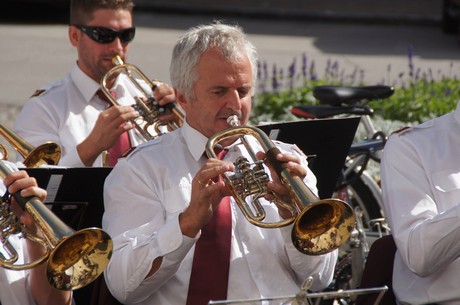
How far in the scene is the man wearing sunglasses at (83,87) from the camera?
15.8 ft

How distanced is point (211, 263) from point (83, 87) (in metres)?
1.92

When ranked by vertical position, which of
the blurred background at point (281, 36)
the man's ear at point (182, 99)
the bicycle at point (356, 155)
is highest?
the man's ear at point (182, 99)

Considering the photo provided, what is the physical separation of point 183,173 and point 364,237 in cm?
149

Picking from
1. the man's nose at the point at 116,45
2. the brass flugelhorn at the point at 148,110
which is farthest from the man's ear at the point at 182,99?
the man's nose at the point at 116,45

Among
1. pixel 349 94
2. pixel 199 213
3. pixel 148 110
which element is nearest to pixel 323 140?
pixel 199 213

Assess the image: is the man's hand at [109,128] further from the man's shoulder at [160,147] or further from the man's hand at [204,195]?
the man's hand at [204,195]

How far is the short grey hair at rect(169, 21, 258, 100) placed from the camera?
3.49 m

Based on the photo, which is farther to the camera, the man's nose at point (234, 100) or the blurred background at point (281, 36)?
the blurred background at point (281, 36)

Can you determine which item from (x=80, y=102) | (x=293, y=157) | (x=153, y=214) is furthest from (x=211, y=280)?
(x=80, y=102)

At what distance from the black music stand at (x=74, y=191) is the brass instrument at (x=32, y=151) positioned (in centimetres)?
44

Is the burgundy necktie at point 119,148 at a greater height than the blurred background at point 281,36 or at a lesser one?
greater

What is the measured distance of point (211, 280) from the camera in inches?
131

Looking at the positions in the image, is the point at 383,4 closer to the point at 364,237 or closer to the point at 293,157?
the point at 364,237

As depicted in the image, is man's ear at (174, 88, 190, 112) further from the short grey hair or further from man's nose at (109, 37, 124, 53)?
man's nose at (109, 37, 124, 53)
